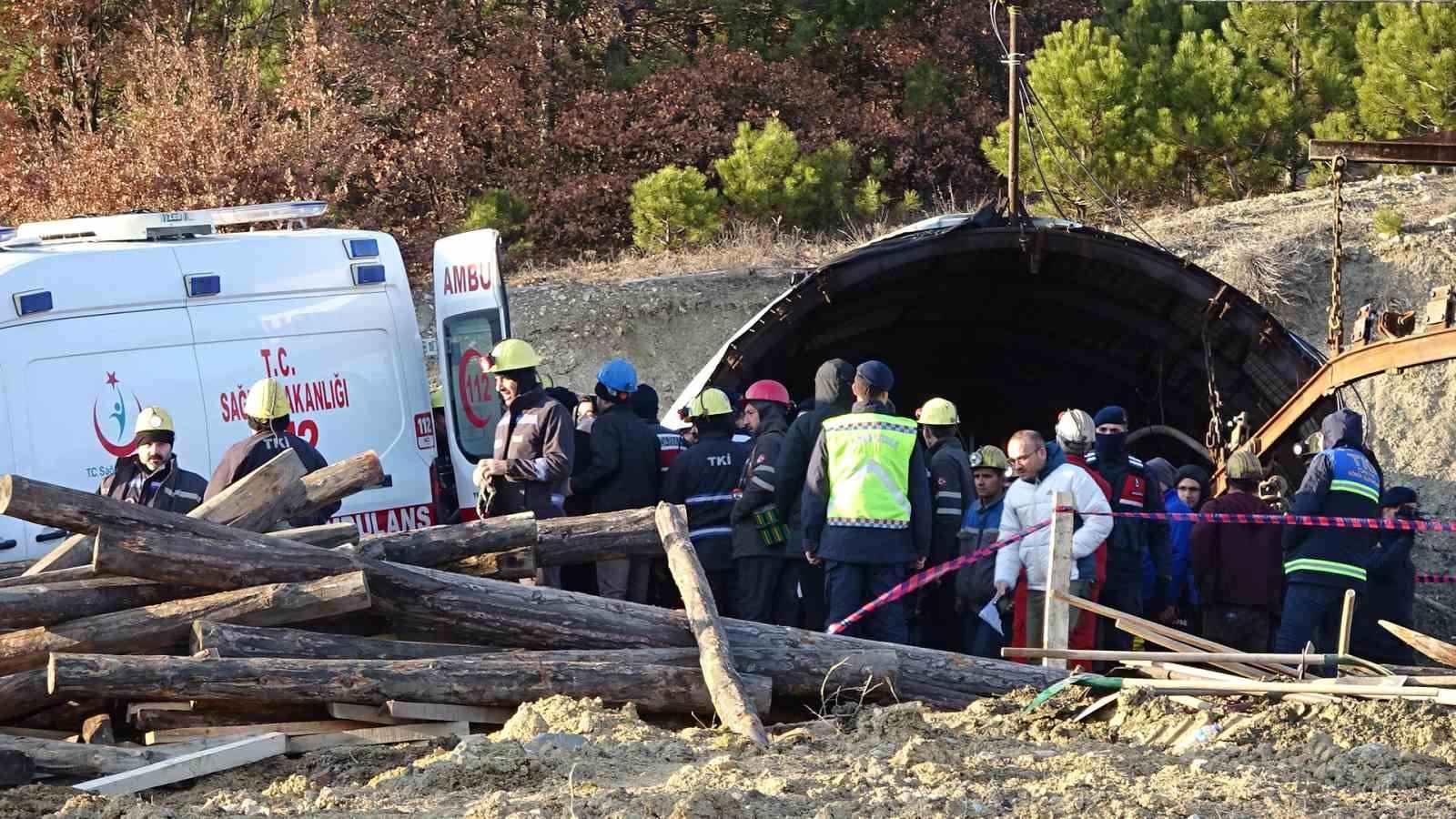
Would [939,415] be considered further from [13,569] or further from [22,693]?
[22,693]

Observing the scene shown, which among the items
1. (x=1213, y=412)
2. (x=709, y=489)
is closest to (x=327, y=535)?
(x=709, y=489)

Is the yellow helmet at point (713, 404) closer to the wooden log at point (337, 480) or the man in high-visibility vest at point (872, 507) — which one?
the man in high-visibility vest at point (872, 507)

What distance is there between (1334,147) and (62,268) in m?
7.82

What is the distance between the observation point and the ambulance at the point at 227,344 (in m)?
9.53

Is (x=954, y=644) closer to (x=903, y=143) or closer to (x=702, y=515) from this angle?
(x=702, y=515)

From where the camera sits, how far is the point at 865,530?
9.50m

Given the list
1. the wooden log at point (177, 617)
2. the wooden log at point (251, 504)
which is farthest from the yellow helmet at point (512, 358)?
the wooden log at point (177, 617)

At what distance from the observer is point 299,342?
1052cm

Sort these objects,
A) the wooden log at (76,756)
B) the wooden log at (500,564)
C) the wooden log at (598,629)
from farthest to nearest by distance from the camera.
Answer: the wooden log at (500,564)
the wooden log at (598,629)
the wooden log at (76,756)

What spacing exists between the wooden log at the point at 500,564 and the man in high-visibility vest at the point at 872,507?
1693 mm

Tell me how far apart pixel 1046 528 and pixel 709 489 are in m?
2.19

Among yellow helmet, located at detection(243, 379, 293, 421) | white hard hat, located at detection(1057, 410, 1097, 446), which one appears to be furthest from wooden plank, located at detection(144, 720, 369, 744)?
white hard hat, located at detection(1057, 410, 1097, 446)

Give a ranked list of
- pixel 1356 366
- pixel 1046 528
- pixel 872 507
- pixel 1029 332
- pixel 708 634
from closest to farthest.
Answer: pixel 708 634 → pixel 872 507 → pixel 1046 528 → pixel 1356 366 → pixel 1029 332

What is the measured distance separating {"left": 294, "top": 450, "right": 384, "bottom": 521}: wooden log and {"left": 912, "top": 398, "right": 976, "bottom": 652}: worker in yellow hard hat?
10.0 feet
